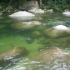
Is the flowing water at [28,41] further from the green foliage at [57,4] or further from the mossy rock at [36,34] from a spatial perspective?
the green foliage at [57,4]

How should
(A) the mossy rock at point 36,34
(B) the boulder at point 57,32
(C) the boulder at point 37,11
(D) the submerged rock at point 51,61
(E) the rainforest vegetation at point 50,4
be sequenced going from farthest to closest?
(E) the rainforest vegetation at point 50,4, (C) the boulder at point 37,11, (A) the mossy rock at point 36,34, (B) the boulder at point 57,32, (D) the submerged rock at point 51,61

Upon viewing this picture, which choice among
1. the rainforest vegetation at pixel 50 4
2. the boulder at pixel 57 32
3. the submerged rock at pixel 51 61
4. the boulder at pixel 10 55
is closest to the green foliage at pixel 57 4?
the rainforest vegetation at pixel 50 4

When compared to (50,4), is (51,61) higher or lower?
higher

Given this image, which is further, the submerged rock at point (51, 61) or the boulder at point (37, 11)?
the boulder at point (37, 11)

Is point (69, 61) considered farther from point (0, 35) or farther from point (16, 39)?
point (0, 35)

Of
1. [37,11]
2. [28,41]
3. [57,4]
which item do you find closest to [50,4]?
[57,4]

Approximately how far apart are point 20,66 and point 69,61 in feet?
4.11

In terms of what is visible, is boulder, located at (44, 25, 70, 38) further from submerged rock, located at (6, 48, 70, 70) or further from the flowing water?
submerged rock, located at (6, 48, 70, 70)

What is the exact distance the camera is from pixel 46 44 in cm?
653

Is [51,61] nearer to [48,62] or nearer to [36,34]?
[48,62]

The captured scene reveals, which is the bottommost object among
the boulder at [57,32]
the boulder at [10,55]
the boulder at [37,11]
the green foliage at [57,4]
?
the boulder at [37,11]

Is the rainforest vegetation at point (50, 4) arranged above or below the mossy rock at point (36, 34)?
below

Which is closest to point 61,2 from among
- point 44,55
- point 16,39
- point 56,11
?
point 56,11

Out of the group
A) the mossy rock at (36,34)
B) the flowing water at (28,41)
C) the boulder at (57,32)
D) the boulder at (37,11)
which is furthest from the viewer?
the boulder at (37,11)
